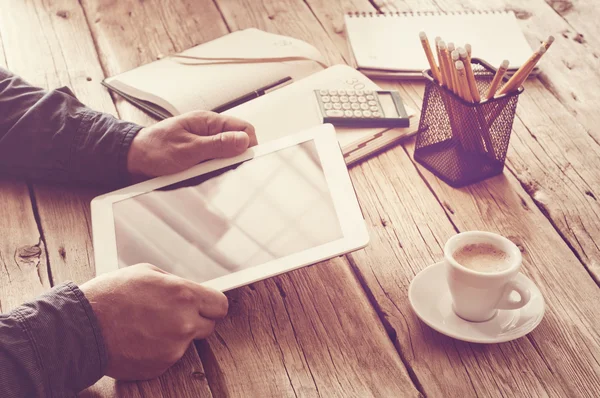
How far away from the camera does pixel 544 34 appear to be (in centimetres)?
132

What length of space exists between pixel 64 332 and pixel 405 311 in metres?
0.39

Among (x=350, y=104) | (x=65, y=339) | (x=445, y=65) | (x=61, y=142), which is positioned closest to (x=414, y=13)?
(x=350, y=104)

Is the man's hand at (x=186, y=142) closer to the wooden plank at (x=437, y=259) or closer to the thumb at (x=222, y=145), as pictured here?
the thumb at (x=222, y=145)

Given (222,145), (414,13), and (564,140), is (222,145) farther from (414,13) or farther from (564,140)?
(414,13)

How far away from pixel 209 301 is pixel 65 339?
16 centimetres

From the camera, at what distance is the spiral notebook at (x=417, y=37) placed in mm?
1217

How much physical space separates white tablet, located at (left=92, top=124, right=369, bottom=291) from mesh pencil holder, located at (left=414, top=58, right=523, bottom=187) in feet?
0.57

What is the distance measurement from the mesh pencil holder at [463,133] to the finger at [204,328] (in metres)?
0.42

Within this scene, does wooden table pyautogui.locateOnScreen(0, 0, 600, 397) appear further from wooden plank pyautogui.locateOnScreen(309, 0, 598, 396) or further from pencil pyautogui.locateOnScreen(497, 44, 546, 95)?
pencil pyautogui.locateOnScreen(497, 44, 546, 95)

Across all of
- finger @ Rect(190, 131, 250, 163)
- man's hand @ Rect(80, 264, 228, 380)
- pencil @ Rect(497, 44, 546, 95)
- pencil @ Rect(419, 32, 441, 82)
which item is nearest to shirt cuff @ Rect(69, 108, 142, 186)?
finger @ Rect(190, 131, 250, 163)

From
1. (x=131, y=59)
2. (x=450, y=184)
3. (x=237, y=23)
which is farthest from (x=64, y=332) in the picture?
(x=237, y=23)

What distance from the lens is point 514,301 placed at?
74 cm

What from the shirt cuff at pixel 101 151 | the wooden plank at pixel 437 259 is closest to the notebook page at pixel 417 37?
the wooden plank at pixel 437 259

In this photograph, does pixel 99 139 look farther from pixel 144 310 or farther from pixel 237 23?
pixel 237 23
